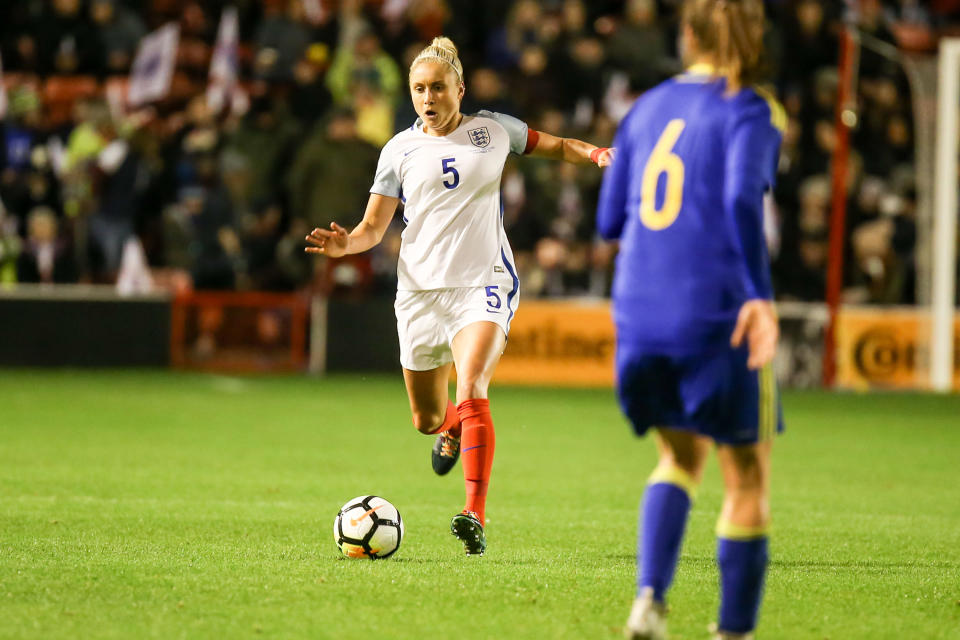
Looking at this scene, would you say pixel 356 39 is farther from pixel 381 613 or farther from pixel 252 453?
pixel 381 613

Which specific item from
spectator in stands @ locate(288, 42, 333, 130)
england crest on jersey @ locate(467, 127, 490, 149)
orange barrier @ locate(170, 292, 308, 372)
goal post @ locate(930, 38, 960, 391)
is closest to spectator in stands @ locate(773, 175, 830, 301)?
goal post @ locate(930, 38, 960, 391)

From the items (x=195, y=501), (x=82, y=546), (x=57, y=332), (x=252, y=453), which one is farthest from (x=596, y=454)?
(x=57, y=332)

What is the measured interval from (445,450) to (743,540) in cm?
328

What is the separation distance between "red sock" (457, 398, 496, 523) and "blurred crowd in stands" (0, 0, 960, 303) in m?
10.6

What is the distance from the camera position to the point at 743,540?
429cm

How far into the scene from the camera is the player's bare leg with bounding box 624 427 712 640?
4297 mm

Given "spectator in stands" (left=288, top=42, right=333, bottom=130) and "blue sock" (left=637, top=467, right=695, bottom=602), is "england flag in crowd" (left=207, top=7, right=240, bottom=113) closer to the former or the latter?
"spectator in stands" (left=288, top=42, right=333, bottom=130)

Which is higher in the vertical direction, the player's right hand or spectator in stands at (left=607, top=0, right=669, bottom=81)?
spectator in stands at (left=607, top=0, right=669, bottom=81)

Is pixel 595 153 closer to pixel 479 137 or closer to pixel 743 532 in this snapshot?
pixel 479 137

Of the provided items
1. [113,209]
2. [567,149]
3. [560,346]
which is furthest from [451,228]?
[113,209]

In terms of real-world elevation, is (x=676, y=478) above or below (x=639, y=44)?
below

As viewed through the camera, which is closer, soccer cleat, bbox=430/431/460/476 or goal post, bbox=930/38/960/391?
soccer cleat, bbox=430/431/460/476

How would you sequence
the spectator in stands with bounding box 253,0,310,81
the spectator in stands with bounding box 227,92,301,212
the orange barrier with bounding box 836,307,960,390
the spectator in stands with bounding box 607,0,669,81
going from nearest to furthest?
1. the orange barrier with bounding box 836,307,960,390
2. the spectator in stands with bounding box 227,92,301,212
3. the spectator in stands with bounding box 607,0,669,81
4. the spectator in stands with bounding box 253,0,310,81

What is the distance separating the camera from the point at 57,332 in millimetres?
17391
